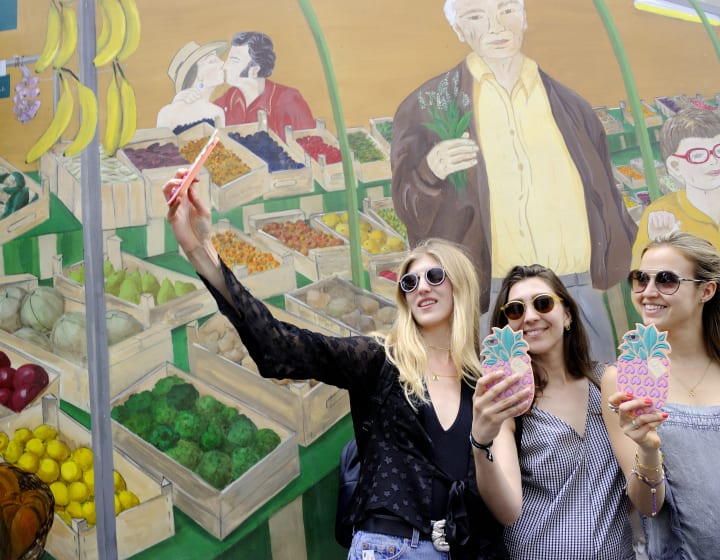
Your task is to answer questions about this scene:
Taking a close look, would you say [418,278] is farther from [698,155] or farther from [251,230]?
[698,155]

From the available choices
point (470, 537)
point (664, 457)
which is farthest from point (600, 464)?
point (470, 537)

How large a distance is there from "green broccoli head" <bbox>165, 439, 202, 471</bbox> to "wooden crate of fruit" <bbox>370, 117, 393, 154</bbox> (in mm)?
1762

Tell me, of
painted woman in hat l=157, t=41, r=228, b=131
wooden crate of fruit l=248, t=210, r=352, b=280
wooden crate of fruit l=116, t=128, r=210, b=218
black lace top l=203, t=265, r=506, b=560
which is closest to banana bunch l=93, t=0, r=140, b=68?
painted woman in hat l=157, t=41, r=228, b=131

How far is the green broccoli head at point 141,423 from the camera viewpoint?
3.76 m

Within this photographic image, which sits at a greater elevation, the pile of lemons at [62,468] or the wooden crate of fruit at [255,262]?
the wooden crate of fruit at [255,262]

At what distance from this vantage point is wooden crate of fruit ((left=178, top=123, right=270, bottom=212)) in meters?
4.05

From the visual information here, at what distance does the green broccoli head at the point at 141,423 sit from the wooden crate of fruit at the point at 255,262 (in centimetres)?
78

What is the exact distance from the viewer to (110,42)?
4.01 metres

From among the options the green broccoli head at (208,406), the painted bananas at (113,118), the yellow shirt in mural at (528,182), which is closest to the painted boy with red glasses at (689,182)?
the yellow shirt in mural at (528,182)

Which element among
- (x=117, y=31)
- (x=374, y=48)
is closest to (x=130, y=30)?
(x=117, y=31)

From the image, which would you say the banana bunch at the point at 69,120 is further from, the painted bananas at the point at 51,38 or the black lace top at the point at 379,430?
the black lace top at the point at 379,430

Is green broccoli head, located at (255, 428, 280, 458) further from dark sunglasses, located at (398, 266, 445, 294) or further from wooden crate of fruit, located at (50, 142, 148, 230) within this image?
dark sunglasses, located at (398, 266, 445, 294)

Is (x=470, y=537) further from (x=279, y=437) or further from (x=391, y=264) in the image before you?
(x=391, y=264)

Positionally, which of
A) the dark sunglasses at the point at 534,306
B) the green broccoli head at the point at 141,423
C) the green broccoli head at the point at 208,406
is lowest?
the green broccoli head at the point at 141,423
